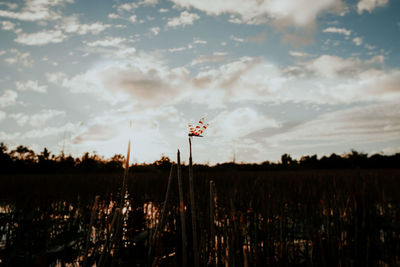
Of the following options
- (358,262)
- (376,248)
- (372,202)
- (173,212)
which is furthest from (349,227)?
(173,212)

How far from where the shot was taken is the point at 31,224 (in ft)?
12.0

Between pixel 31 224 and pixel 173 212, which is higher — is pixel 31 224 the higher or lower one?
the lower one

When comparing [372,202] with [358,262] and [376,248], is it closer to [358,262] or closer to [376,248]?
[376,248]

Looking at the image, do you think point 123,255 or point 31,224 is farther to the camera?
point 31,224

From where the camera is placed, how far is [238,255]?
1.67m

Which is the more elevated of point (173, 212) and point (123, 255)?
point (173, 212)

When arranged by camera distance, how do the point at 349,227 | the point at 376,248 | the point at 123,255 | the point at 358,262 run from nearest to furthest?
1. the point at 358,262
2. the point at 349,227
3. the point at 376,248
4. the point at 123,255

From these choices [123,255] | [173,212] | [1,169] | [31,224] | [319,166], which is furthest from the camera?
[319,166]

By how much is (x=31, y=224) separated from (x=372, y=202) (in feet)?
14.8

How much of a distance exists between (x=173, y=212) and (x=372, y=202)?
226 centimetres

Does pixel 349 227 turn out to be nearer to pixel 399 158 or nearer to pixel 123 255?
pixel 123 255

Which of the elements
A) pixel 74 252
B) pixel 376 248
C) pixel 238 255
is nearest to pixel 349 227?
pixel 376 248

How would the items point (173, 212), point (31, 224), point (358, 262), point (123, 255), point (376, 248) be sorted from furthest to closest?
point (31, 224)
point (173, 212)
point (123, 255)
point (376, 248)
point (358, 262)

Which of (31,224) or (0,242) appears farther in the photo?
(31,224)
